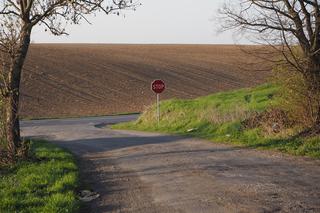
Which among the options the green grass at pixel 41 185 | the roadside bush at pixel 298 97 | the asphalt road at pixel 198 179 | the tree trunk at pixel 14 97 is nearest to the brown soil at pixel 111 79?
the roadside bush at pixel 298 97

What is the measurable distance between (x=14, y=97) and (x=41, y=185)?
4.02 metres

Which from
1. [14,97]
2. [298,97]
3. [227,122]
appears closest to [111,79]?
[227,122]

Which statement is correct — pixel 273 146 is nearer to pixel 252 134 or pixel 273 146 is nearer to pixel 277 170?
pixel 252 134

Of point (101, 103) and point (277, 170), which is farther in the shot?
point (101, 103)

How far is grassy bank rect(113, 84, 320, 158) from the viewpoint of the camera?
1508 cm

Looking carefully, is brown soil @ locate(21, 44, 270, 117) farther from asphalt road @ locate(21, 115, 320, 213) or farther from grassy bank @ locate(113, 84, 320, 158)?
asphalt road @ locate(21, 115, 320, 213)

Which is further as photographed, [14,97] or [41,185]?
[14,97]

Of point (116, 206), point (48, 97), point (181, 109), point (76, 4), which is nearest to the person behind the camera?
point (116, 206)

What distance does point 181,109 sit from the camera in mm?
26109

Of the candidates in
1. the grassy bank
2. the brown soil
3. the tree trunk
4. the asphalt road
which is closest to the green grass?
the asphalt road

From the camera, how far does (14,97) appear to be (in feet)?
45.1

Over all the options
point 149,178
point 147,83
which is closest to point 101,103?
point 147,83

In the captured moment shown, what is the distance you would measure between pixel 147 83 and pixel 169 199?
50588 millimetres

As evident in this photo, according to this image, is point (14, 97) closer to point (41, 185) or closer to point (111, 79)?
point (41, 185)
